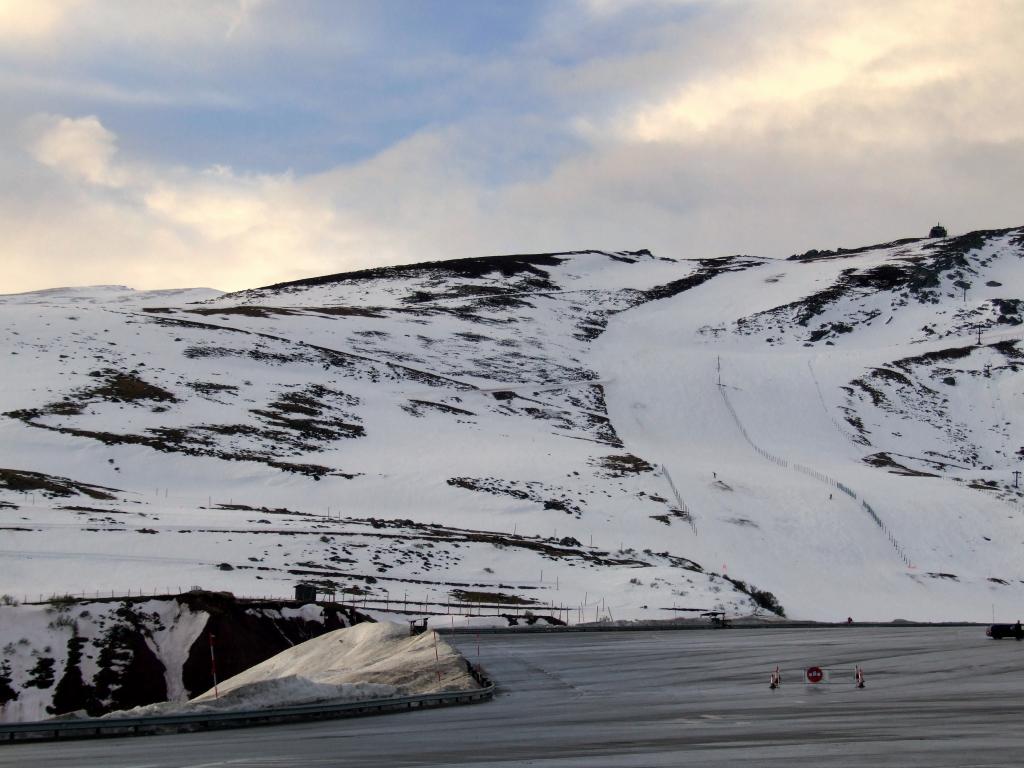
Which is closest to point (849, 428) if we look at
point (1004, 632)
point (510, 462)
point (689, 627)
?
point (510, 462)

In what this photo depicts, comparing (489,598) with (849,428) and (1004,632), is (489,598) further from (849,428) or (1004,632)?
(849,428)

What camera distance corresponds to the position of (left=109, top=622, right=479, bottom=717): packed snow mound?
92.1ft

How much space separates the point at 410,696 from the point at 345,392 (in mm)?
83133

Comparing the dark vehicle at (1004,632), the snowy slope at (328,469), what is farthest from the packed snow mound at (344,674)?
the dark vehicle at (1004,632)

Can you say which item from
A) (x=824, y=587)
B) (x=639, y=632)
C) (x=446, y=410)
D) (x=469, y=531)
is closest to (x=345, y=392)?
(x=446, y=410)

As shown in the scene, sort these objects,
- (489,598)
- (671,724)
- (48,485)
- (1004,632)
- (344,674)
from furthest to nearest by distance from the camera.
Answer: (48,485)
(489,598)
(1004,632)
(344,674)
(671,724)

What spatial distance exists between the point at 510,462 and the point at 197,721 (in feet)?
216

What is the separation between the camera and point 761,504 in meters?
85.4

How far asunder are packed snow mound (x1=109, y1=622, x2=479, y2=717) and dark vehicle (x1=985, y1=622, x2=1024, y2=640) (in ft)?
83.0

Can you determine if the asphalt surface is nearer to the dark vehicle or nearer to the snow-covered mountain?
the dark vehicle

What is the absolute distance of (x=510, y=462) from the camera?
91938 millimetres

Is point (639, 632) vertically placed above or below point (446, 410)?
below

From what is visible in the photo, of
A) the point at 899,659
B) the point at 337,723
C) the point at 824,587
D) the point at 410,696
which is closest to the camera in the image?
the point at 337,723

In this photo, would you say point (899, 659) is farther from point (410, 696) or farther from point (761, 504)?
point (761, 504)
